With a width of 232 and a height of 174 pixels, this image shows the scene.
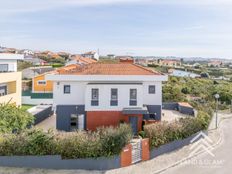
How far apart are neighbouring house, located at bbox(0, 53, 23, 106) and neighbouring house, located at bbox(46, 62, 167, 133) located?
10344 mm

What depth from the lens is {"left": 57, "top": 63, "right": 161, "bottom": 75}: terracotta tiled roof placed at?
96.0 feet

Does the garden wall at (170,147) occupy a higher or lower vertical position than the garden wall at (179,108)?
lower

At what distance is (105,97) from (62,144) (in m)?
8.54

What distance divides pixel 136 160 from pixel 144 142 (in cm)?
129

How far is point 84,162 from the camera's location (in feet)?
64.2

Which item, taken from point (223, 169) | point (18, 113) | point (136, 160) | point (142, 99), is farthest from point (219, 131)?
point (18, 113)

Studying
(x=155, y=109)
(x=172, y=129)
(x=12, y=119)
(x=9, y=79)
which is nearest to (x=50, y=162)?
(x=12, y=119)

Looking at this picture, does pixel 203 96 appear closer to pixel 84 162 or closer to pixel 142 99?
pixel 142 99

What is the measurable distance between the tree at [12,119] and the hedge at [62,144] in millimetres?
2511

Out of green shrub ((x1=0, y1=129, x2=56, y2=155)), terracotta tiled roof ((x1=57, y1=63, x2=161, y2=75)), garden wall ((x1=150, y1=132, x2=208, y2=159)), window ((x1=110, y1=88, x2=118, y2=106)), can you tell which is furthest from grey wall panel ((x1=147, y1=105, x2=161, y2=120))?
green shrub ((x1=0, y1=129, x2=56, y2=155))

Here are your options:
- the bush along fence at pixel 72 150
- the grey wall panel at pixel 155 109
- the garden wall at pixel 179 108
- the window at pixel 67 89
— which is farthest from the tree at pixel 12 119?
the garden wall at pixel 179 108

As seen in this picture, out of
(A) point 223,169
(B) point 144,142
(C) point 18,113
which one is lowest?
(A) point 223,169

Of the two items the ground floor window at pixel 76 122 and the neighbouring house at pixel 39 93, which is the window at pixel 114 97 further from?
the neighbouring house at pixel 39 93

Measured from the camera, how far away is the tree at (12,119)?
2304 cm
